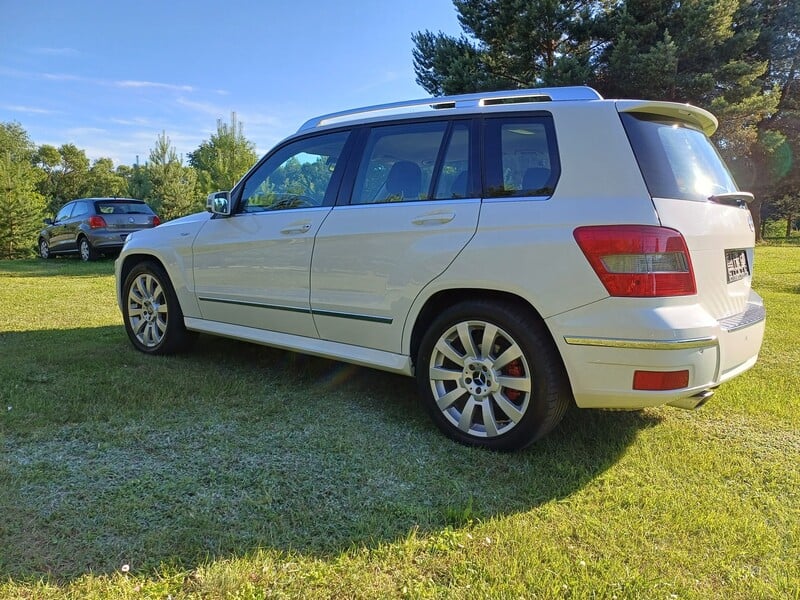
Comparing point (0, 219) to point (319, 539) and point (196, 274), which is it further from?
point (319, 539)

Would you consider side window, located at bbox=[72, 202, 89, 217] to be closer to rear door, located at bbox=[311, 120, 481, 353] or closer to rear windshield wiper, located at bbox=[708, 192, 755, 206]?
rear door, located at bbox=[311, 120, 481, 353]

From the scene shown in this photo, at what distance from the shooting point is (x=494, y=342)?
2.99 m

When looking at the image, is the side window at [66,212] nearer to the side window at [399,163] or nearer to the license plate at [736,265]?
the side window at [399,163]

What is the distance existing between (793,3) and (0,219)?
30.2 metres

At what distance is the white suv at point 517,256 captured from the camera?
2.57m

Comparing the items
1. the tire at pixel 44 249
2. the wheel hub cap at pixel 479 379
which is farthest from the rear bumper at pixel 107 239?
the wheel hub cap at pixel 479 379

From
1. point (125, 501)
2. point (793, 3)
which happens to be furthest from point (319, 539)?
point (793, 3)

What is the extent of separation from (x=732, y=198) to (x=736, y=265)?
36 cm

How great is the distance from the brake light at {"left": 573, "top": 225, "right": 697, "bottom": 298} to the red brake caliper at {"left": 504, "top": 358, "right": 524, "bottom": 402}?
0.63 meters

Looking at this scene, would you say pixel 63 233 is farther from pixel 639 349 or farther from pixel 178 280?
pixel 639 349

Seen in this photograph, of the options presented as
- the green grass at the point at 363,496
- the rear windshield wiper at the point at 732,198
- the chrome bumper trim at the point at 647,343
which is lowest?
the green grass at the point at 363,496

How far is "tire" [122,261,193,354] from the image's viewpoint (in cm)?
478

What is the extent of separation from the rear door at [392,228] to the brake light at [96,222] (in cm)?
1219

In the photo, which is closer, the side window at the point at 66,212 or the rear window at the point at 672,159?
the rear window at the point at 672,159
